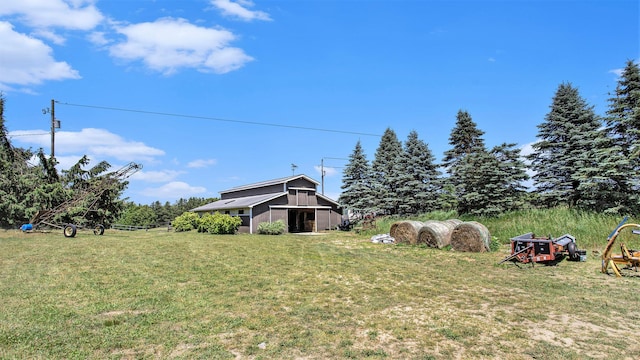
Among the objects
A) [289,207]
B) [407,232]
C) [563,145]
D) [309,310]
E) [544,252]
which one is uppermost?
[563,145]

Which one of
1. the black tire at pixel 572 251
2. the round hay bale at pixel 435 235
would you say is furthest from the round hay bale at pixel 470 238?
the black tire at pixel 572 251

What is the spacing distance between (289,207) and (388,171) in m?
11.0

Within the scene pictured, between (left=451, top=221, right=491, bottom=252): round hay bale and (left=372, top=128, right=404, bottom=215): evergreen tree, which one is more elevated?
(left=372, top=128, right=404, bottom=215): evergreen tree

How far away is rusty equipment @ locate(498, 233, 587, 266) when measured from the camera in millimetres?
10631

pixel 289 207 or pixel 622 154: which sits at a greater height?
pixel 622 154

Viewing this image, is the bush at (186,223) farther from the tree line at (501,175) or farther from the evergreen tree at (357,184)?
the evergreen tree at (357,184)

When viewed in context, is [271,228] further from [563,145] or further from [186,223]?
[563,145]

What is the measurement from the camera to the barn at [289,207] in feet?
94.7

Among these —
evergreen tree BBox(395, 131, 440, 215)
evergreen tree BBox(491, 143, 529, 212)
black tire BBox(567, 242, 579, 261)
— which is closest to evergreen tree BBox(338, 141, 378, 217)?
evergreen tree BBox(395, 131, 440, 215)

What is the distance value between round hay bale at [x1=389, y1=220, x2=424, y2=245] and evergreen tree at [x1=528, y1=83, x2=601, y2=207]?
9.72 meters

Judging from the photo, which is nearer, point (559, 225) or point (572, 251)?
point (572, 251)

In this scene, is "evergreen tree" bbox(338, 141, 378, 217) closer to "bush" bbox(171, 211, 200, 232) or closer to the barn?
the barn

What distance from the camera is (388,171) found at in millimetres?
34312

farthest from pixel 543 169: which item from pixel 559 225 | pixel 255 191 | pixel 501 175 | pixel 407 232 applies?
pixel 255 191
